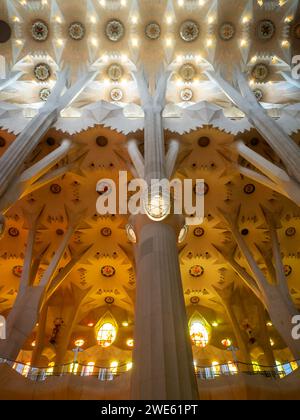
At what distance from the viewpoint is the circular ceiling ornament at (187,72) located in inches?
604

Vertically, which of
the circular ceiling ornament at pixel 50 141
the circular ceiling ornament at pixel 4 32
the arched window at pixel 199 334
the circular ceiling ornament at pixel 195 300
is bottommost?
the arched window at pixel 199 334

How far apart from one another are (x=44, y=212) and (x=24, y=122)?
4.07 metres

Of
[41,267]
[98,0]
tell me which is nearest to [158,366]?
[41,267]

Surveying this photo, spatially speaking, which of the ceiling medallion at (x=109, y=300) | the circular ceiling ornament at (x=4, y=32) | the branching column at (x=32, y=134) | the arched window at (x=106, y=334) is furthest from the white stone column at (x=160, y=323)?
the circular ceiling ornament at (x=4, y=32)

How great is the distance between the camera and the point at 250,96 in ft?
41.0

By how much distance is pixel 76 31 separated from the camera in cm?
1484

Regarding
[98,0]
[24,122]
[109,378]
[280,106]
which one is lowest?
[109,378]

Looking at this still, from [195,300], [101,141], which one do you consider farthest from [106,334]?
[101,141]

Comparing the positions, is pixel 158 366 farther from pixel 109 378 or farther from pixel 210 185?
pixel 210 185

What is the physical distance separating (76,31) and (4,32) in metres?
2.88

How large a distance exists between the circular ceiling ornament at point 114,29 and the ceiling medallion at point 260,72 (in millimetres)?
5847

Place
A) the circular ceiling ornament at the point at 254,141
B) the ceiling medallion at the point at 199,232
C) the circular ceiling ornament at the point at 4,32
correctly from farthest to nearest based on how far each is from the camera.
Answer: the ceiling medallion at the point at 199,232 < the circular ceiling ornament at the point at 4,32 < the circular ceiling ornament at the point at 254,141

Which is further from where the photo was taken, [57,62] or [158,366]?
[57,62]

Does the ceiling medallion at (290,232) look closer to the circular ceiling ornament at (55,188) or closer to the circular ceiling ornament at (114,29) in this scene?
the circular ceiling ornament at (55,188)
